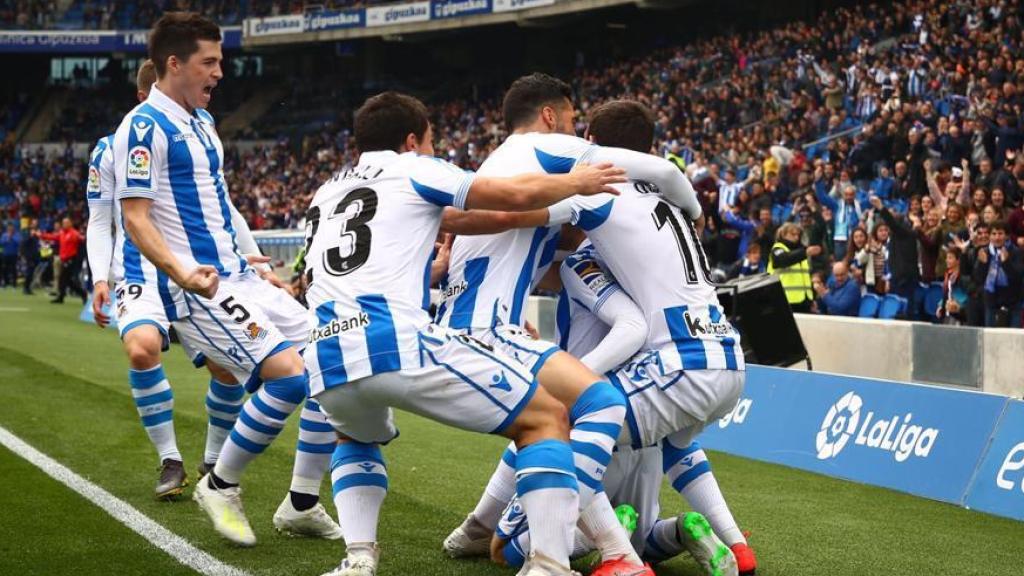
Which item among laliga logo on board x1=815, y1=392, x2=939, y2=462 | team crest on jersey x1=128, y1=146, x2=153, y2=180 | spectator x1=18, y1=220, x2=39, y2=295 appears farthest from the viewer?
spectator x1=18, y1=220, x2=39, y2=295

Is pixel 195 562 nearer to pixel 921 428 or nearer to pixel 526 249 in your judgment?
pixel 526 249

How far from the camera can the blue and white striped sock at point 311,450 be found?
18.2 feet

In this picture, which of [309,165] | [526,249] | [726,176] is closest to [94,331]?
[726,176]

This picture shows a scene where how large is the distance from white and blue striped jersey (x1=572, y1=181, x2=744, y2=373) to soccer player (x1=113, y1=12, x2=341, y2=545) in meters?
1.48

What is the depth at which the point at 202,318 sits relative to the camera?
597cm

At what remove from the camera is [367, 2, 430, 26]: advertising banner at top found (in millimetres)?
39062

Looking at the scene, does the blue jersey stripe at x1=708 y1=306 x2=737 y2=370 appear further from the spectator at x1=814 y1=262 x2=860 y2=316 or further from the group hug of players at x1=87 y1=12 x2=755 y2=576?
the spectator at x1=814 y1=262 x2=860 y2=316

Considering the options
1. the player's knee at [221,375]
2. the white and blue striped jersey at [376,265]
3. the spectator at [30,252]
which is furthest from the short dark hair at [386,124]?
the spectator at [30,252]

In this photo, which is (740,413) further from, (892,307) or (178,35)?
(892,307)

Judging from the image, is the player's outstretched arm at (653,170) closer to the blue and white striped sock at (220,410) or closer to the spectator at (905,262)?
the blue and white striped sock at (220,410)

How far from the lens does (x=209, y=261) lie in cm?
609

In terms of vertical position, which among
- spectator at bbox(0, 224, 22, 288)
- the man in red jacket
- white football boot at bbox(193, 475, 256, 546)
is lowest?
spectator at bbox(0, 224, 22, 288)

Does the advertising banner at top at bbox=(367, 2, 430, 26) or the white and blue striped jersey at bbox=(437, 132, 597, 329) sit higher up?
the advertising banner at top at bbox=(367, 2, 430, 26)

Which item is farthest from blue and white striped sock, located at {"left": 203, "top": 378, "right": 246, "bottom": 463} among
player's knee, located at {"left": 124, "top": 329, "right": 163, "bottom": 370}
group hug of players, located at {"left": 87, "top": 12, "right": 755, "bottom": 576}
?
player's knee, located at {"left": 124, "top": 329, "right": 163, "bottom": 370}
